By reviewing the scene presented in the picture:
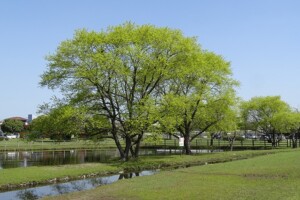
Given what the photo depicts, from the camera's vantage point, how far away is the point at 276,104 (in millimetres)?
84625

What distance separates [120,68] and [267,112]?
54175 mm

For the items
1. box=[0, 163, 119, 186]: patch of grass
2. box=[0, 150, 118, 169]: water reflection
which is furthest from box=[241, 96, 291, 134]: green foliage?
box=[0, 163, 119, 186]: patch of grass

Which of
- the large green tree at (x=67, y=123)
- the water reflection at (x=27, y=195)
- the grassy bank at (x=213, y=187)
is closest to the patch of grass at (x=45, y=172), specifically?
the water reflection at (x=27, y=195)

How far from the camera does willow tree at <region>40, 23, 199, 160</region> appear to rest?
40.7 metres

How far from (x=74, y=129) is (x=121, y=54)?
910 cm

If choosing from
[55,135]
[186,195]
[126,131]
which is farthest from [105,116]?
[186,195]

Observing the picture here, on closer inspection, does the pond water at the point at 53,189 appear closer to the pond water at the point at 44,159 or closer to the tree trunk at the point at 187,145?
the pond water at the point at 44,159

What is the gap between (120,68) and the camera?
133 feet

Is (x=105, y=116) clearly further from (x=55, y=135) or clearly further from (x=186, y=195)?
(x=186, y=195)

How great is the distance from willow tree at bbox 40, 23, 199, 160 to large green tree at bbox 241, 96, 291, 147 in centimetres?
4202

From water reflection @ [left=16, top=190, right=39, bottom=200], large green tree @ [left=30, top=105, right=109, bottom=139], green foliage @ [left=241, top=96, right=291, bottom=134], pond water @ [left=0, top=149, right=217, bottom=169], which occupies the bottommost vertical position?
water reflection @ [left=16, top=190, right=39, bottom=200]

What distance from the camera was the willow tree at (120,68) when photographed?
40656 millimetres

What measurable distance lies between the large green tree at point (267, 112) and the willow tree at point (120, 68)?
138ft

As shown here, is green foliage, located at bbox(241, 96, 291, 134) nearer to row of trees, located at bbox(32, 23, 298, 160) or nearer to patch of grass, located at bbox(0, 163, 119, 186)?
row of trees, located at bbox(32, 23, 298, 160)
